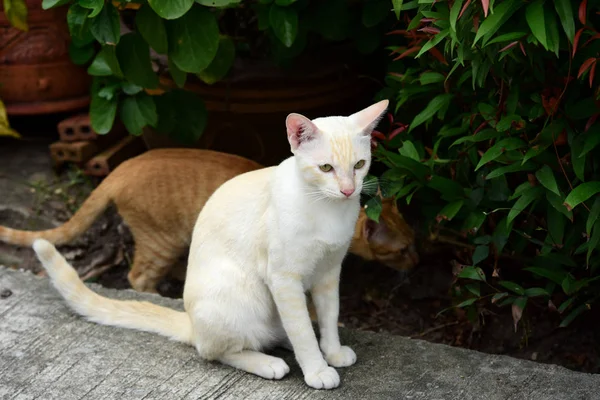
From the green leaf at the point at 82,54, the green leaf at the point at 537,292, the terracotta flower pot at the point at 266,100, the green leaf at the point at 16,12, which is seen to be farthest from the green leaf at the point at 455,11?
the green leaf at the point at 16,12

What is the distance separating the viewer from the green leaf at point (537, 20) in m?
2.27

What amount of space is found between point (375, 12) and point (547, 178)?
1.37 m

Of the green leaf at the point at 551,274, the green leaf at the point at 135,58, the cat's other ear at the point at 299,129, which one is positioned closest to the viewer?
the cat's other ear at the point at 299,129

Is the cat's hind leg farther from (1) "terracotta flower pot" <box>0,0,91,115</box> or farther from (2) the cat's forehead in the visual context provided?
(1) "terracotta flower pot" <box>0,0,91,115</box>

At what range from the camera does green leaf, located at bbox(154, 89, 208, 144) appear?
4.16 metres

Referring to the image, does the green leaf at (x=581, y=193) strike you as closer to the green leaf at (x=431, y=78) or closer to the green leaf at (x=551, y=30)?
the green leaf at (x=551, y=30)

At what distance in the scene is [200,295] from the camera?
2906 mm

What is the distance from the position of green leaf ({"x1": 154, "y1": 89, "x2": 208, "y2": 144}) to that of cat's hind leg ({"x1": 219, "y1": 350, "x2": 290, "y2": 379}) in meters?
1.56

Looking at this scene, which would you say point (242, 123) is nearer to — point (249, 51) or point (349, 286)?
point (249, 51)

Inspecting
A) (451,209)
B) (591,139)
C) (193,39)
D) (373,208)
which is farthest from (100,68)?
(591,139)

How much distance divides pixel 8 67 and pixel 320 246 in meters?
2.74

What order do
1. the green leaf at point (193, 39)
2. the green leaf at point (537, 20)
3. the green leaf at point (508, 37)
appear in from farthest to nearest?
the green leaf at point (193, 39)
the green leaf at point (508, 37)
the green leaf at point (537, 20)

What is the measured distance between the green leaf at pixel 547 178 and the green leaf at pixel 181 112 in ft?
6.27

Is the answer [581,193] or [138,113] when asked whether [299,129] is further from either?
[138,113]
